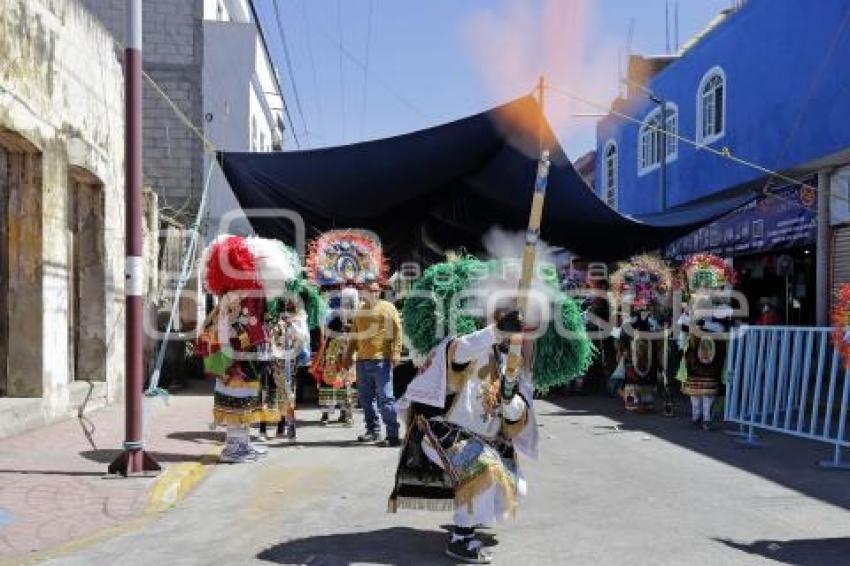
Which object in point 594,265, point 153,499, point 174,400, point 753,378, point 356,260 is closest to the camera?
point 153,499

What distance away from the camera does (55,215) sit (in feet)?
30.8

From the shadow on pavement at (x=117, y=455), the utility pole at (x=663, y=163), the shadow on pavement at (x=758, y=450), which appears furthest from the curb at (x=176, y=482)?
the utility pole at (x=663, y=163)

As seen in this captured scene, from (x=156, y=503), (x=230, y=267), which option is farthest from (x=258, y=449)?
(x=156, y=503)

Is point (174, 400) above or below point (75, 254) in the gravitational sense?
below

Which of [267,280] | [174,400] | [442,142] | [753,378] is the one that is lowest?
[174,400]

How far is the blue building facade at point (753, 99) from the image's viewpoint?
1415 centimetres

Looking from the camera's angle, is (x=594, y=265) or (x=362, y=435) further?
(x=594, y=265)

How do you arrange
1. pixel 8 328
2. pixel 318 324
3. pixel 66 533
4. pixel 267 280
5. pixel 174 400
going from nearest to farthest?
pixel 66 533, pixel 267 280, pixel 8 328, pixel 318 324, pixel 174 400

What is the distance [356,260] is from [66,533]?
5988 millimetres

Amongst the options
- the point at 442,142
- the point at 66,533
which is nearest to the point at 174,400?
the point at 442,142

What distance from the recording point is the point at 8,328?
916 centimetres

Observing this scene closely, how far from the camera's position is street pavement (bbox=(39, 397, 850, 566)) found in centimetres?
517

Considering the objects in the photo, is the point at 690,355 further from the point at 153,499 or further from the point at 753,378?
the point at 153,499

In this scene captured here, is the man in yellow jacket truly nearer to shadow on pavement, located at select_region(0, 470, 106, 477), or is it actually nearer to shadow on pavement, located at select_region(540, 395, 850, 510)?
shadow on pavement, located at select_region(540, 395, 850, 510)
